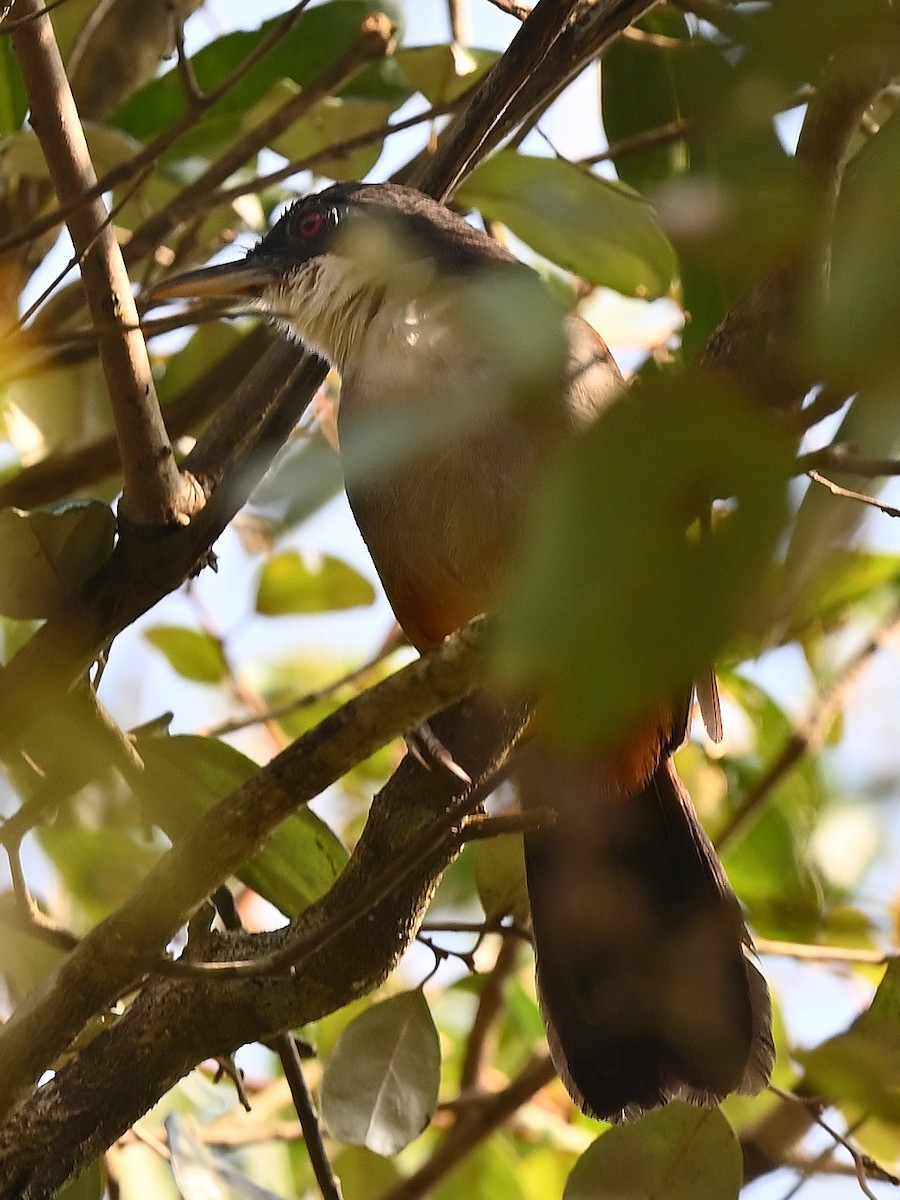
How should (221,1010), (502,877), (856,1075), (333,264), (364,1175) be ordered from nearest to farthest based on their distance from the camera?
(856,1075), (221,1010), (502,877), (364,1175), (333,264)

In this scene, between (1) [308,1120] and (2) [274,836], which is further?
(2) [274,836]

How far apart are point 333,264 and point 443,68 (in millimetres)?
442

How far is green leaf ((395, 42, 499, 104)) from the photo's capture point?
8.68 ft

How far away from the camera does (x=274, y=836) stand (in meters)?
2.21

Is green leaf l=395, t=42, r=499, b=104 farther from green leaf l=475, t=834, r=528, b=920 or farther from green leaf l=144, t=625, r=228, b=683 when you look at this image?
green leaf l=475, t=834, r=528, b=920

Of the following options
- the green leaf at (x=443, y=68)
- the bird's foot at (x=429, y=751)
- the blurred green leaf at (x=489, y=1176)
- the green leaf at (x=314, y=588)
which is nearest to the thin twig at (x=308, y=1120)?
the bird's foot at (x=429, y=751)

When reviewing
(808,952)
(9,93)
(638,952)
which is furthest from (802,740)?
(9,93)

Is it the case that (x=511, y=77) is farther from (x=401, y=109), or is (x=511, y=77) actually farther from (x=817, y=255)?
(x=817, y=255)

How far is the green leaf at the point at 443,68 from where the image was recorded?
2.65 metres

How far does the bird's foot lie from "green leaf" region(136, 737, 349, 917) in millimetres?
338

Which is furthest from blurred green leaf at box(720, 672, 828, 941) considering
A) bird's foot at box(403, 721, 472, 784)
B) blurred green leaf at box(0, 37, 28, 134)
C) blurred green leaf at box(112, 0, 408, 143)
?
blurred green leaf at box(0, 37, 28, 134)

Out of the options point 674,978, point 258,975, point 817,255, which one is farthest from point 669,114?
point 817,255

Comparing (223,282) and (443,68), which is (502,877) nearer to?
(223,282)

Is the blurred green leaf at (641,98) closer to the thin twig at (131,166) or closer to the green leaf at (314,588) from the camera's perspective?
the thin twig at (131,166)
